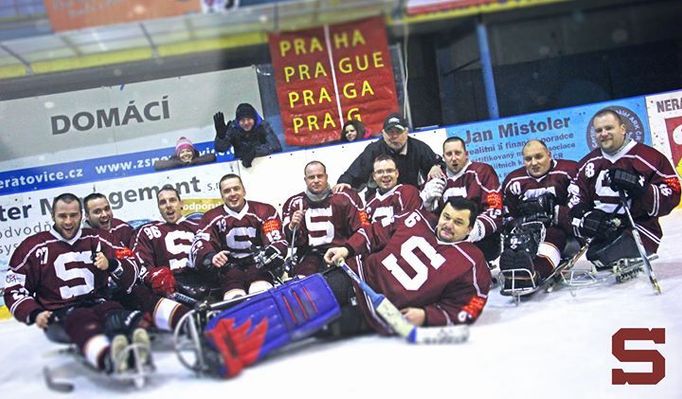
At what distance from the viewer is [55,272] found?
1535 millimetres

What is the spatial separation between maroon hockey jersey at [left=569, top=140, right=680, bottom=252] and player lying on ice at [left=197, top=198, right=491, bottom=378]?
0.33 meters

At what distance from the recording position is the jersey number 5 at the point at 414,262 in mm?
1672

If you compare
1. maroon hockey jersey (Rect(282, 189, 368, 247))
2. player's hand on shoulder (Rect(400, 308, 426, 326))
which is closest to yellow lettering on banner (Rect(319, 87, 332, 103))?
maroon hockey jersey (Rect(282, 189, 368, 247))

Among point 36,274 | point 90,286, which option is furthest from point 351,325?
point 36,274

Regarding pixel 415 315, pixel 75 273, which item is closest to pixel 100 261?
pixel 75 273

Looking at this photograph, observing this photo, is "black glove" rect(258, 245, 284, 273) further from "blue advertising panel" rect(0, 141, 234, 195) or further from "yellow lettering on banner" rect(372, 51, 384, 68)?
"yellow lettering on banner" rect(372, 51, 384, 68)

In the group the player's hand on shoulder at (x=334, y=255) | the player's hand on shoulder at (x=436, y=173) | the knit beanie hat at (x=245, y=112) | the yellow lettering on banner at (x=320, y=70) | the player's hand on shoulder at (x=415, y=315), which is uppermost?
the yellow lettering on banner at (x=320, y=70)

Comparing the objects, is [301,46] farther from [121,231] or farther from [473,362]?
→ [473,362]

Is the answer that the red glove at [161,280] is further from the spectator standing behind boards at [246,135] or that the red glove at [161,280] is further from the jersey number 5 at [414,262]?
the jersey number 5 at [414,262]

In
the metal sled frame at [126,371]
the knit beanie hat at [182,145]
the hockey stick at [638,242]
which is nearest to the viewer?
the metal sled frame at [126,371]

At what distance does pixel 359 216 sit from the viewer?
1634mm

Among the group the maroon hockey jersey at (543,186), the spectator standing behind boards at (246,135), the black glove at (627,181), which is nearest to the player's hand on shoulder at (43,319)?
the spectator standing behind boards at (246,135)

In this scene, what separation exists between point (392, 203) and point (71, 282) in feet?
2.52

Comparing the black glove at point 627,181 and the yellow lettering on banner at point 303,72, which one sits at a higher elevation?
the yellow lettering on banner at point 303,72
